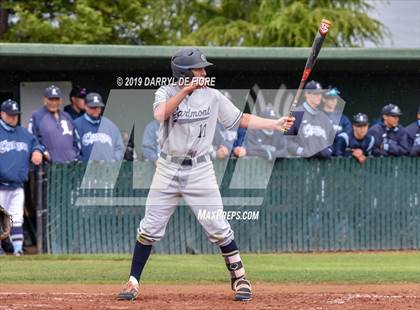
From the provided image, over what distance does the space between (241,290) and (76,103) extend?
609 cm

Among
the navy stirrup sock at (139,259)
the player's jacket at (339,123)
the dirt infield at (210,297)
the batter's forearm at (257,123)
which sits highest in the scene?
the player's jacket at (339,123)

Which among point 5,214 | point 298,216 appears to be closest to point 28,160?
point 298,216

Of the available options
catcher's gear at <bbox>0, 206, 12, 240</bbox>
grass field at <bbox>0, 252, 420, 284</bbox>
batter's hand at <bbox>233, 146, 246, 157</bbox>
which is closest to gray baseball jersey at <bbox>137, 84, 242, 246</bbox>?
catcher's gear at <bbox>0, 206, 12, 240</bbox>

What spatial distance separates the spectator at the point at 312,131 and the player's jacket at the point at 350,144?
9.0 inches

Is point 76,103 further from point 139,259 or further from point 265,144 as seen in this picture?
point 139,259

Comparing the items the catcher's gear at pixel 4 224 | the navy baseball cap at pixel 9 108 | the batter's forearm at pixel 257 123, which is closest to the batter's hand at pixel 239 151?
the navy baseball cap at pixel 9 108

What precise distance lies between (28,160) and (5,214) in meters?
4.62

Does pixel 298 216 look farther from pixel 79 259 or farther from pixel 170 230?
pixel 79 259

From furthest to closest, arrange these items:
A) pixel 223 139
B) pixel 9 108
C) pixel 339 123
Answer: pixel 339 123, pixel 223 139, pixel 9 108

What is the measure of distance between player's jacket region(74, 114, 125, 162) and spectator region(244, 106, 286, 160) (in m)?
1.67

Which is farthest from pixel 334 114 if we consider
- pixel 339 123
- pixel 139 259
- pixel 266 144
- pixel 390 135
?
pixel 139 259

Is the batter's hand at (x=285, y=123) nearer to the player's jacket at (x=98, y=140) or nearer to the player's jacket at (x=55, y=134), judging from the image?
the player's jacket at (x=98, y=140)

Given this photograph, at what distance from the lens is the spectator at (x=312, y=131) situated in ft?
43.0

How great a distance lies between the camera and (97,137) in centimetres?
1302
